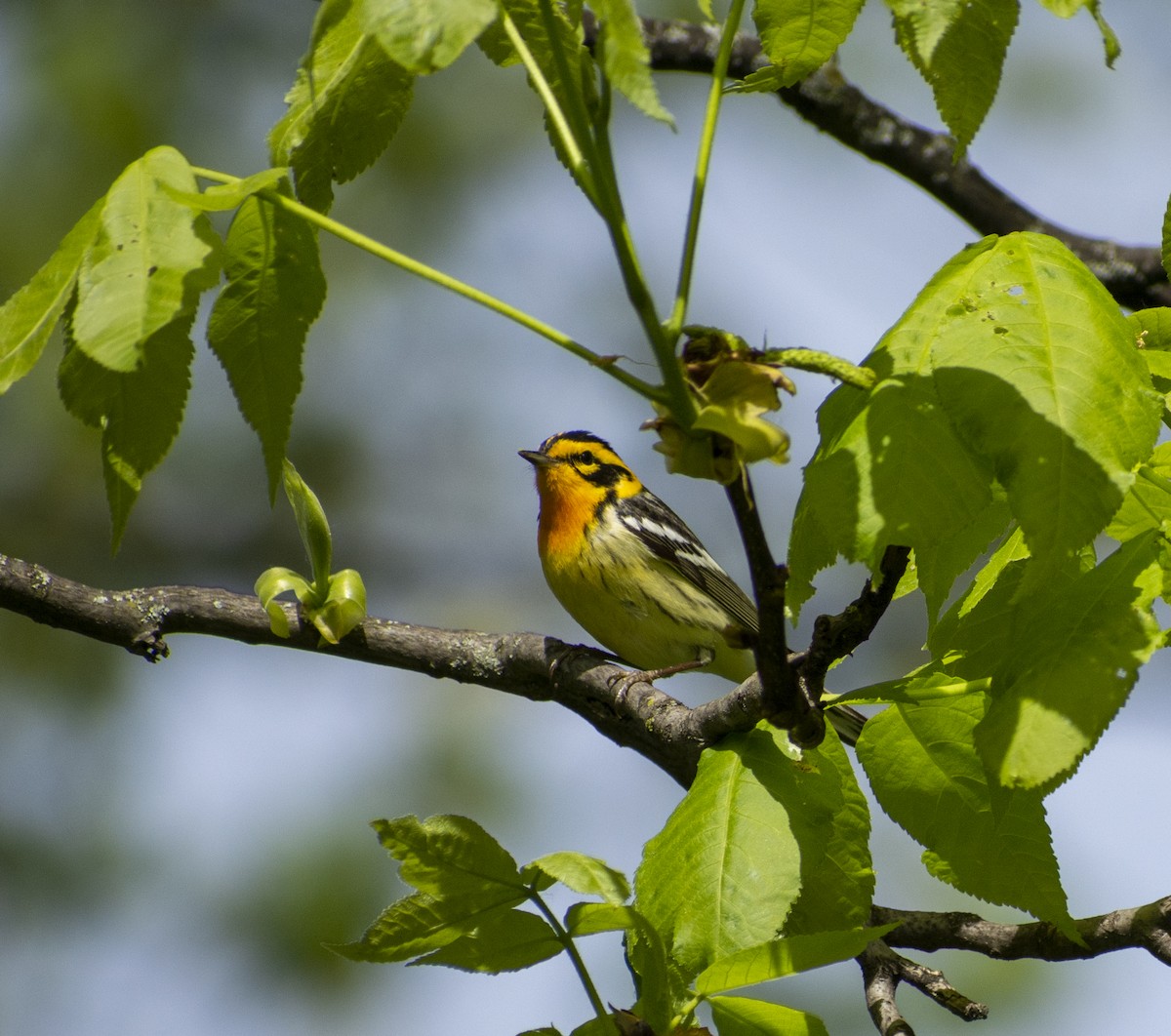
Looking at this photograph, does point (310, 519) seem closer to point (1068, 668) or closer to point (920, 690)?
point (920, 690)

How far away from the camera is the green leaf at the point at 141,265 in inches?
64.5

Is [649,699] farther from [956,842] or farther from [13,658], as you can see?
[13,658]

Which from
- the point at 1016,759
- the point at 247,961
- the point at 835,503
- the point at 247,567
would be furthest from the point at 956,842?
the point at 247,567

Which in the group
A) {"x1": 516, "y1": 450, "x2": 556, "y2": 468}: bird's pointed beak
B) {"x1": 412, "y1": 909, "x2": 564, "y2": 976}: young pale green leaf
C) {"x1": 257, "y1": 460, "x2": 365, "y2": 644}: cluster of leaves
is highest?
{"x1": 516, "y1": 450, "x2": 556, "y2": 468}: bird's pointed beak

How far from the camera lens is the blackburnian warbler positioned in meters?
6.05

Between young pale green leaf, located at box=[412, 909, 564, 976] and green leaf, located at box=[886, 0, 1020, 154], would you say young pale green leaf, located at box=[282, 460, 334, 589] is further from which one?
green leaf, located at box=[886, 0, 1020, 154]

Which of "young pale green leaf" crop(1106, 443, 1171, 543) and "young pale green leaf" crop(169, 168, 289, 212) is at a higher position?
"young pale green leaf" crop(169, 168, 289, 212)

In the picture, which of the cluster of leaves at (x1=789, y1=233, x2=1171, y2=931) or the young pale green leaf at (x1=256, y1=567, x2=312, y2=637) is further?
the young pale green leaf at (x1=256, y1=567, x2=312, y2=637)

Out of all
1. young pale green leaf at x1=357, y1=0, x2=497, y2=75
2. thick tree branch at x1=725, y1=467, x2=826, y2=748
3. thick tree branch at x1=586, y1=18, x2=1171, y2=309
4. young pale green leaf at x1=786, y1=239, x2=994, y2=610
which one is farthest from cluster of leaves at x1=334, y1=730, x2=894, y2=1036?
thick tree branch at x1=586, y1=18, x2=1171, y2=309

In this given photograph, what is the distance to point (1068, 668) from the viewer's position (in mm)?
1598

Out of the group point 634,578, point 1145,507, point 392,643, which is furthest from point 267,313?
point 634,578

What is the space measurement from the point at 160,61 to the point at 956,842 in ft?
27.8

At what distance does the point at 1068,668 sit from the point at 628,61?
913 mm

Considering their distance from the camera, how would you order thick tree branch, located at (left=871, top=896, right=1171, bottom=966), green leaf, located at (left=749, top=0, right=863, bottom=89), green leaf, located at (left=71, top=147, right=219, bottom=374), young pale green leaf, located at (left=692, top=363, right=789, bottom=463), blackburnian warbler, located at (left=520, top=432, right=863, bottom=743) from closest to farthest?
1. young pale green leaf, located at (left=692, top=363, right=789, bottom=463)
2. green leaf, located at (left=71, top=147, right=219, bottom=374)
3. green leaf, located at (left=749, top=0, right=863, bottom=89)
4. thick tree branch, located at (left=871, top=896, right=1171, bottom=966)
5. blackburnian warbler, located at (left=520, top=432, right=863, bottom=743)
